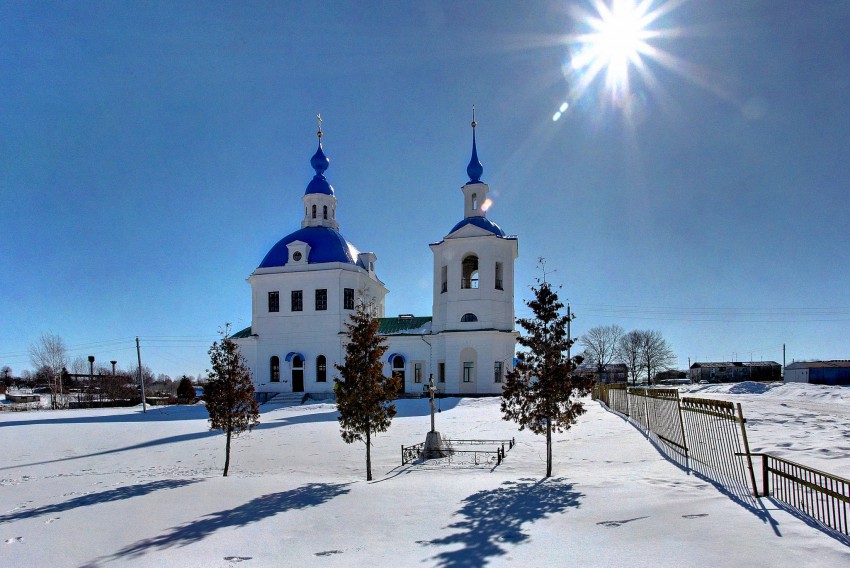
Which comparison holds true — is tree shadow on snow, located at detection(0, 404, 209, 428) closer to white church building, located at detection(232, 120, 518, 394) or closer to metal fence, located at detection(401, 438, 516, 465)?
white church building, located at detection(232, 120, 518, 394)

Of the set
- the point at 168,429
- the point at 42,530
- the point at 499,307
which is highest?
the point at 499,307

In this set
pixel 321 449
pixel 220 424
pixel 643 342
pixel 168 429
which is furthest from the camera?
pixel 643 342

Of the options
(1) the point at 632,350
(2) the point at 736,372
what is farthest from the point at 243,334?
(2) the point at 736,372

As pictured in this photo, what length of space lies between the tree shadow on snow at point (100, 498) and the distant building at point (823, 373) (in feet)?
202

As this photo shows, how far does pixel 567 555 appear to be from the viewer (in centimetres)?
569

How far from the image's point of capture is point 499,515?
7.62 meters

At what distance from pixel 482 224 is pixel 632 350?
44.7 meters

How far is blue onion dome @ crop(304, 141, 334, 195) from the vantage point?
4050cm

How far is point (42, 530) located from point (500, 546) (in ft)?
22.0

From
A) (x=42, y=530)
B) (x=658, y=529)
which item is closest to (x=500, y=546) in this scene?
(x=658, y=529)

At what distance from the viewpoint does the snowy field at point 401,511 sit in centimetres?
583

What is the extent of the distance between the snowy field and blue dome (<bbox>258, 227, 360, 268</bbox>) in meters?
22.1

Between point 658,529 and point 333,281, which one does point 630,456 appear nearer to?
point 658,529

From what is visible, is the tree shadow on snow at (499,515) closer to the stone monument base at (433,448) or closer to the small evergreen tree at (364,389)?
the small evergreen tree at (364,389)
